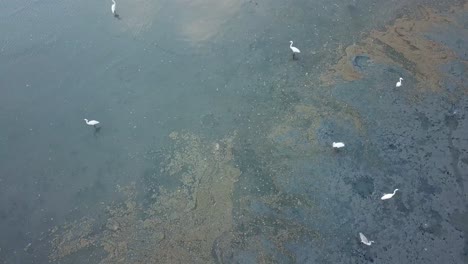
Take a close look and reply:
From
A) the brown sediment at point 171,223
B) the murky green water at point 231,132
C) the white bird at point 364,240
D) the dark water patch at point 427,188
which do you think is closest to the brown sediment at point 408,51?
the murky green water at point 231,132

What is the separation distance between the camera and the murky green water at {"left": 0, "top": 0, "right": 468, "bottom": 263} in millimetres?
6316

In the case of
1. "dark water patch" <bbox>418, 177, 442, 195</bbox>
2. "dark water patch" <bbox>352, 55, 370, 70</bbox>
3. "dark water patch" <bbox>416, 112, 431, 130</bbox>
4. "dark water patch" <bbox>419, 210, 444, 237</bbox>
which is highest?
"dark water patch" <bbox>352, 55, 370, 70</bbox>

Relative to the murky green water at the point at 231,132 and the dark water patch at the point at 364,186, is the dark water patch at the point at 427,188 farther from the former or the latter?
the dark water patch at the point at 364,186

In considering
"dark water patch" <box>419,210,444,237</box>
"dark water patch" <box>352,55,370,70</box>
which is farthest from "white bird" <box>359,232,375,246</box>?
"dark water patch" <box>352,55,370,70</box>

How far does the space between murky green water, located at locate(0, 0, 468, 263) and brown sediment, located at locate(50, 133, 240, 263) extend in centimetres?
2

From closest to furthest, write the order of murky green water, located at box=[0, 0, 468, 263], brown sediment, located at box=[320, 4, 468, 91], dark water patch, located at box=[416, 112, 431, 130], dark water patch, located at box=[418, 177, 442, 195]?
murky green water, located at box=[0, 0, 468, 263] < dark water patch, located at box=[418, 177, 442, 195] < dark water patch, located at box=[416, 112, 431, 130] < brown sediment, located at box=[320, 4, 468, 91]

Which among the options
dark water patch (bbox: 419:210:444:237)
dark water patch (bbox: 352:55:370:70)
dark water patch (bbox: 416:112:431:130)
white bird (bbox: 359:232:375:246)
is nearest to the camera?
white bird (bbox: 359:232:375:246)

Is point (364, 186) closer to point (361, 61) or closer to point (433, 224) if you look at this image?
point (433, 224)

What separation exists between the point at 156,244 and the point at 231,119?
2.77m

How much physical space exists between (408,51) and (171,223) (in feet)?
20.0

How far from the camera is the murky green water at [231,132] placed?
6.32 metres

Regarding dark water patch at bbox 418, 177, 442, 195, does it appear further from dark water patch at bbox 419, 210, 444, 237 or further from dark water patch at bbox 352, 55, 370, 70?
dark water patch at bbox 352, 55, 370, 70

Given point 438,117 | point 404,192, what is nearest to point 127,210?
point 404,192

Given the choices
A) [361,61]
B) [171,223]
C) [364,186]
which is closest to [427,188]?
[364,186]
